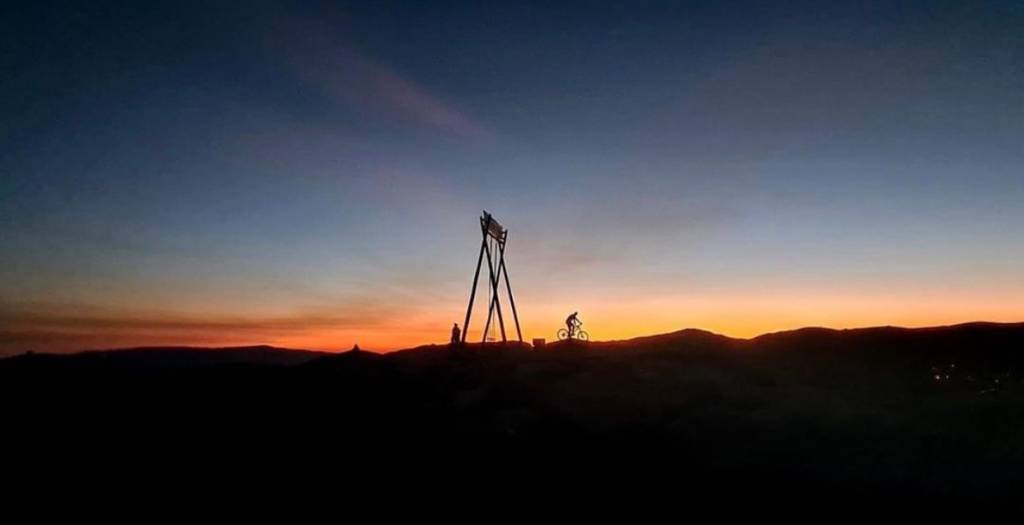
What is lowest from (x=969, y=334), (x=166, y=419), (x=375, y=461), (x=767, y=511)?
(x=767, y=511)

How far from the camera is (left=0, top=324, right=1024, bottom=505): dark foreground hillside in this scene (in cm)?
1159

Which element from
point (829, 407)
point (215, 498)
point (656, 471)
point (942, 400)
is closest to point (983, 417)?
point (942, 400)

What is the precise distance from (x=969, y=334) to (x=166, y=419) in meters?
25.1

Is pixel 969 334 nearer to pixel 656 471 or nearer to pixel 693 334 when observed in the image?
pixel 693 334

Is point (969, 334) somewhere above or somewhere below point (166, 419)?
above

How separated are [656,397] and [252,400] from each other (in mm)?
10858

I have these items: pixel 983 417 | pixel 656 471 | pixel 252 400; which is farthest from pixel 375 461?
pixel 983 417

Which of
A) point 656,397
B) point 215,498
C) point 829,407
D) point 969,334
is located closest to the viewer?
point 215,498

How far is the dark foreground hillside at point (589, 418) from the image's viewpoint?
38.0 ft

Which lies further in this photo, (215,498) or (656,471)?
(656,471)

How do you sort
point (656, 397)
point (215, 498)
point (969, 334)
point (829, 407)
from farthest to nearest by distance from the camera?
point (969, 334), point (656, 397), point (829, 407), point (215, 498)

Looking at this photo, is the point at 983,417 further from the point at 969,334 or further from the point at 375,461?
the point at 375,461

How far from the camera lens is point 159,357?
158 ft

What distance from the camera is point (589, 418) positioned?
49.6 feet
